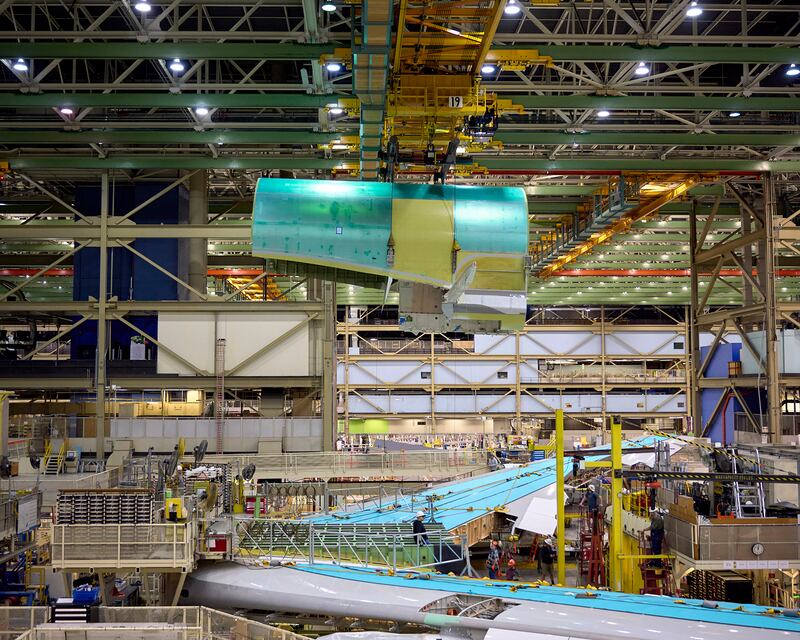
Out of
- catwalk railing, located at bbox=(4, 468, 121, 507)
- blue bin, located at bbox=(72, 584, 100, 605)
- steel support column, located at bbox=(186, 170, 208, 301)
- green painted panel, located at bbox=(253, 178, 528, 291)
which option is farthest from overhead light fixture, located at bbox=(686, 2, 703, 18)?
catwalk railing, located at bbox=(4, 468, 121, 507)

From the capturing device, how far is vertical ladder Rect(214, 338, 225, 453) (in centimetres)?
3528

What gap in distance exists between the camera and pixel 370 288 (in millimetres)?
29281

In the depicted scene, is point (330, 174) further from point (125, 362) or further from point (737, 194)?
point (737, 194)

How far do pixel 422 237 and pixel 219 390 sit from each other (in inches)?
749

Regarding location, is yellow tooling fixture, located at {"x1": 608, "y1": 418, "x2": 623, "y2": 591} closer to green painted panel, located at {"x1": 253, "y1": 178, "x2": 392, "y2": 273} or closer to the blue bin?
green painted panel, located at {"x1": 253, "y1": 178, "x2": 392, "y2": 273}

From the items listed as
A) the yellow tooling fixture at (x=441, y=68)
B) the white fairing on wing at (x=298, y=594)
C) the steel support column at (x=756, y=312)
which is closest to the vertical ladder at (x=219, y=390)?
the yellow tooling fixture at (x=441, y=68)

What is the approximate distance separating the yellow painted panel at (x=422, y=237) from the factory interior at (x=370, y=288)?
0.18 ft

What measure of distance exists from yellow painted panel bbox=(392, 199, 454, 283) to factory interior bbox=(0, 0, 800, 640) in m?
0.06

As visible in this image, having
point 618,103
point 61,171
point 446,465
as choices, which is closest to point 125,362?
point 61,171

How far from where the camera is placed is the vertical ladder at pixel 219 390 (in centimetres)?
3528

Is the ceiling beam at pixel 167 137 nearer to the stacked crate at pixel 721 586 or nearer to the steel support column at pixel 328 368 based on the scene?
the steel support column at pixel 328 368

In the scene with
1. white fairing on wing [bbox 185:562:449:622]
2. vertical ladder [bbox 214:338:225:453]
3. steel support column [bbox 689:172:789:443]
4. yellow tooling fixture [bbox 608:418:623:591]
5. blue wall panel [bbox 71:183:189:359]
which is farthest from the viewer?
blue wall panel [bbox 71:183:189:359]

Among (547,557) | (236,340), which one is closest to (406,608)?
(547,557)

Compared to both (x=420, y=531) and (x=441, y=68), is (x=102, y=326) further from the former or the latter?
(x=441, y=68)
